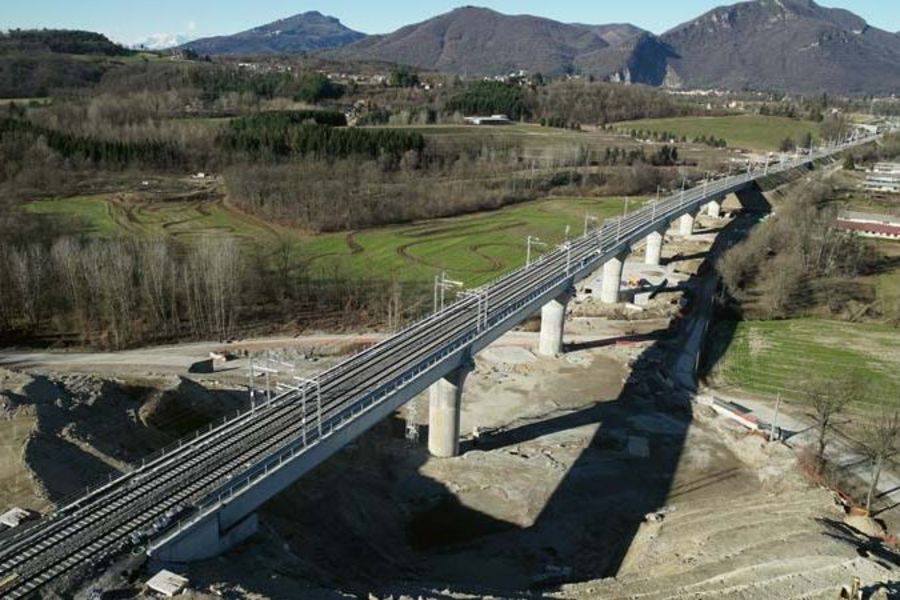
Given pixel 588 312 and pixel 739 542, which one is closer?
pixel 739 542

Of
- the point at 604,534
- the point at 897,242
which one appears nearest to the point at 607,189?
the point at 897,242

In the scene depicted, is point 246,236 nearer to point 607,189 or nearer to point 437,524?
point 437,524

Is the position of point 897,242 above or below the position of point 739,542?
above

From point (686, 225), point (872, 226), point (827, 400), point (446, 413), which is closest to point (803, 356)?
point (827, 400)

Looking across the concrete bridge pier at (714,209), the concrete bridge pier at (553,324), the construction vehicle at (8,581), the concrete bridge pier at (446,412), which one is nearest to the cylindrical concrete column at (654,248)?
the concrete bridge pier at (553,324)

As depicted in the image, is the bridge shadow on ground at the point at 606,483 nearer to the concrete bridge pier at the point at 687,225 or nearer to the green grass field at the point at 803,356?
the green grass field at the point at 803,356

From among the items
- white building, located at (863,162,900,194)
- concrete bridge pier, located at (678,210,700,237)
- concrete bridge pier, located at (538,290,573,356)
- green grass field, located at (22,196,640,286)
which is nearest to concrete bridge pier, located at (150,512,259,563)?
concrete bridge pier, located at (538,290,573,356)

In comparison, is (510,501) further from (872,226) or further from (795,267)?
(872,226)
